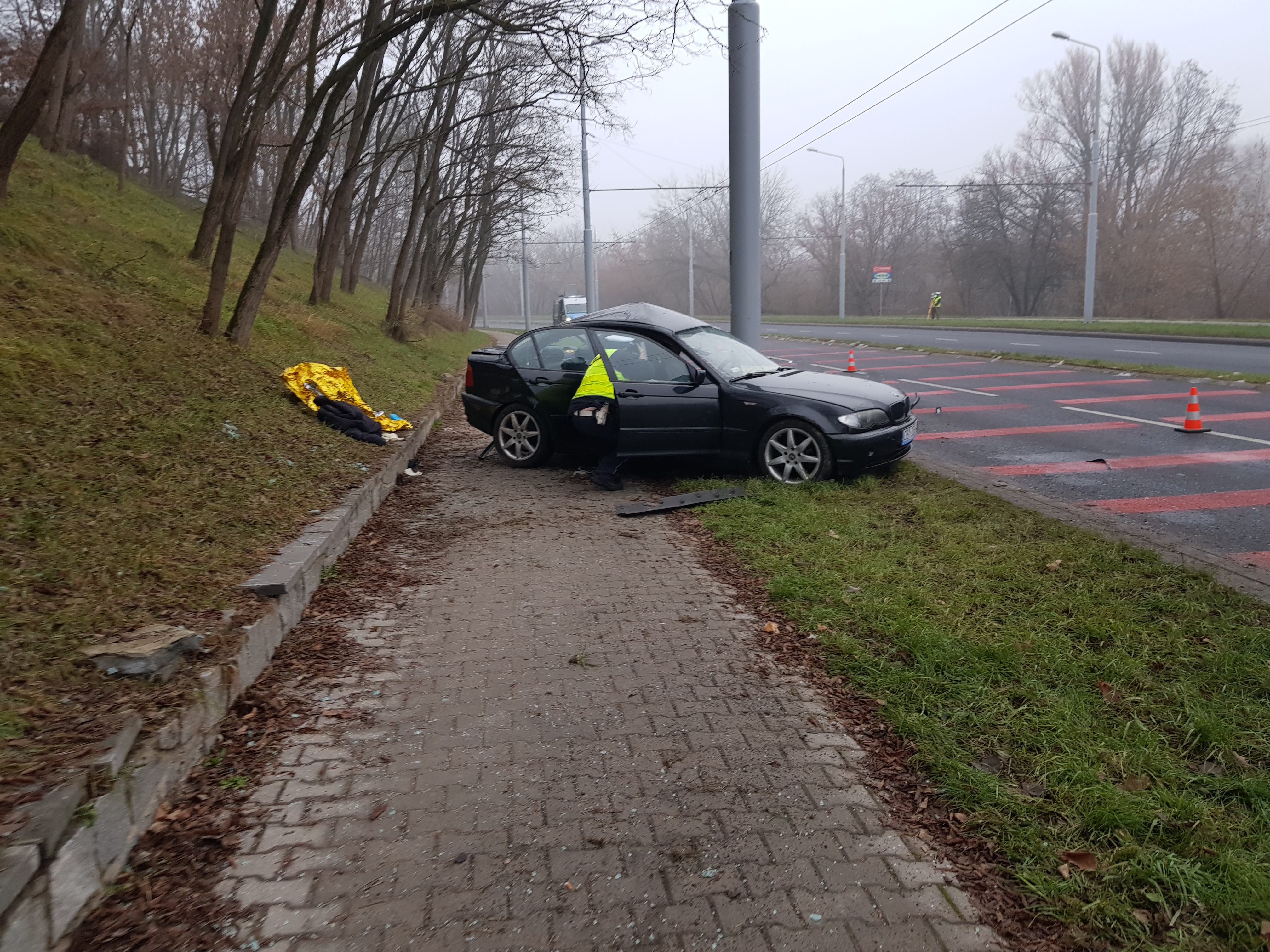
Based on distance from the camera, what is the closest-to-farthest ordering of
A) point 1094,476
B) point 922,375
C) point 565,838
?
point 565,838 → point 1094,476 → point 922,375

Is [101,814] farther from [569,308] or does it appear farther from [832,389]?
[569,308]

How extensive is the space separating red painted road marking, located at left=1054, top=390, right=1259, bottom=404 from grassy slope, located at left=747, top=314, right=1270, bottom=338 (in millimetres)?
11523

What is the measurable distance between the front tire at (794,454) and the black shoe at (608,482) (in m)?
1.34

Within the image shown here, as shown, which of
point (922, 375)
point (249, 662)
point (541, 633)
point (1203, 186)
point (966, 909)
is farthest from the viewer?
point (1203, 186)

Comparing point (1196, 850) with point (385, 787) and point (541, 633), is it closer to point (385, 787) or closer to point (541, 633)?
point (385, 787)

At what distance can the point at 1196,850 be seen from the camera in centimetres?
297

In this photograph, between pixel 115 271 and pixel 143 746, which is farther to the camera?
pixel 115 271

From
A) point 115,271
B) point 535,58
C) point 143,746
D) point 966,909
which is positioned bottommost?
point 966,909

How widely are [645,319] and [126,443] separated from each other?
16.3 ft

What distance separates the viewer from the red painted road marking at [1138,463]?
9.24m

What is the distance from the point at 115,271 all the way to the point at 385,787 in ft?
33.1

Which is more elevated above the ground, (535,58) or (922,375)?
(535,58)

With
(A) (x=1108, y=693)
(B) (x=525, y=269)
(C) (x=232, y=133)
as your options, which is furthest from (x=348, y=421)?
(B) (x=525, y=269)

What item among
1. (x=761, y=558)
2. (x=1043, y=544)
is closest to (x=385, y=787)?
(x=761, y=558)
